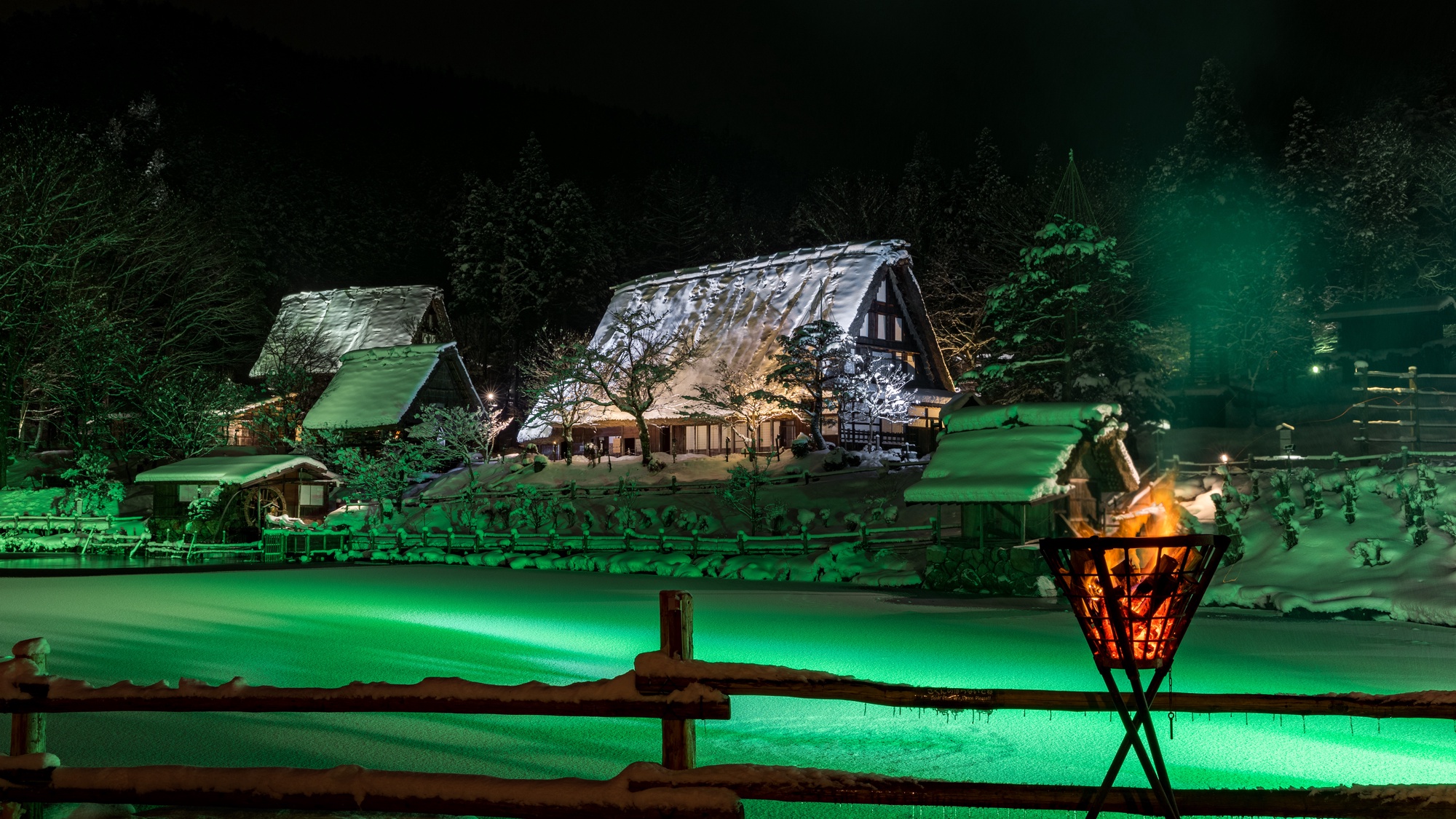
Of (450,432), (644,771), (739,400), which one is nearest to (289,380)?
(450,432)

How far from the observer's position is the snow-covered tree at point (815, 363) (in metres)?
31.9

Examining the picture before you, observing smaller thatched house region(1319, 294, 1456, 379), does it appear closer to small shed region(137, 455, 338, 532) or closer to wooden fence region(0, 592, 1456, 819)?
wooden fence region(0, 592, 1456, 819)

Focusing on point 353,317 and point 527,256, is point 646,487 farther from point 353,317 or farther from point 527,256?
point 527,256

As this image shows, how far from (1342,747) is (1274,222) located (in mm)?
43910

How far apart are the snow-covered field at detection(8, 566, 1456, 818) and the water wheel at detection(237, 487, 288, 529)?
12.6 metres

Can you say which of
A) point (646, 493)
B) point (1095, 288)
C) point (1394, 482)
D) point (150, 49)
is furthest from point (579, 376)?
point (150, 49)

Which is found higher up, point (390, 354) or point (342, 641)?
point (390, 354)

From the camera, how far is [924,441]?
38.1 m

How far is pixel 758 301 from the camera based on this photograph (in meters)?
40.1

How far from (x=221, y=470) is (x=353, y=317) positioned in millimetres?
23547

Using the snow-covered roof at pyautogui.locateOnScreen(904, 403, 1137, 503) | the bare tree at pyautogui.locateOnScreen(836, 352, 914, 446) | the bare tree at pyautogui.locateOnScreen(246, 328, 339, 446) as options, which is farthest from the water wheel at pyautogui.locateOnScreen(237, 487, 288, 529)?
the snow-covered roof at pyautogui.locateOnScreen(904, 403, 1137, 503)

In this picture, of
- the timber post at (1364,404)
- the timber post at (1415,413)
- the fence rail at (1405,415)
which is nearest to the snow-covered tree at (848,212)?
the fence rail at (1405,415)

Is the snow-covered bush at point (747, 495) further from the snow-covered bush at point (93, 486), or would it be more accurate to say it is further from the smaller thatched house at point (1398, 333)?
the snow-covered bush at point (93, 486)

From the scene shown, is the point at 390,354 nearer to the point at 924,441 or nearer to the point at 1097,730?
the point at 924,441
